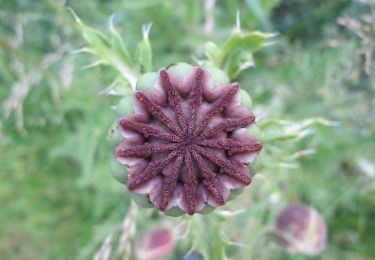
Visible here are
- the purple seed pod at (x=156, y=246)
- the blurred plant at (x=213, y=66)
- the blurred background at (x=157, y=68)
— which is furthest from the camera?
the blurred background at (x=157, y=68)

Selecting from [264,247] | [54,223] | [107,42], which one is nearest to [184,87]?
[107,42]

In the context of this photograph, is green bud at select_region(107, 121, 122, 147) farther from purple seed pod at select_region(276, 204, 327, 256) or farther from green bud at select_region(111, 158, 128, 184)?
purple seed pod at select_region(276, 204, 327, 256)

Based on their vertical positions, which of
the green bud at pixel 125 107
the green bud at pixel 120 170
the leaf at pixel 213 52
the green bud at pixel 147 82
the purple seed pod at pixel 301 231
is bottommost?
the purple seed pod at pixel 301 231

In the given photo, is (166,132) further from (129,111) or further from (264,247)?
(264,247)

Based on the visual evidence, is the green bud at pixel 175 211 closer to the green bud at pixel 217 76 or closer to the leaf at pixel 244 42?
the green bud at pixel 217 76

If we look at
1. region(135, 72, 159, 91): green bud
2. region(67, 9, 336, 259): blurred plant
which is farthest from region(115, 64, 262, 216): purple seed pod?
region(67, 9, 336, 259): blurred plant

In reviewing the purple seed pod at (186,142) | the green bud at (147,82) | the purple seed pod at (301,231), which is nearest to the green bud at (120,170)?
the purple seed pod at (186,142)

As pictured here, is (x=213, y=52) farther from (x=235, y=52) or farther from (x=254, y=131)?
(x=254, y=131)

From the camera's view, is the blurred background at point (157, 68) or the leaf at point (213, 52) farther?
the blurred background at point (157, 68)
